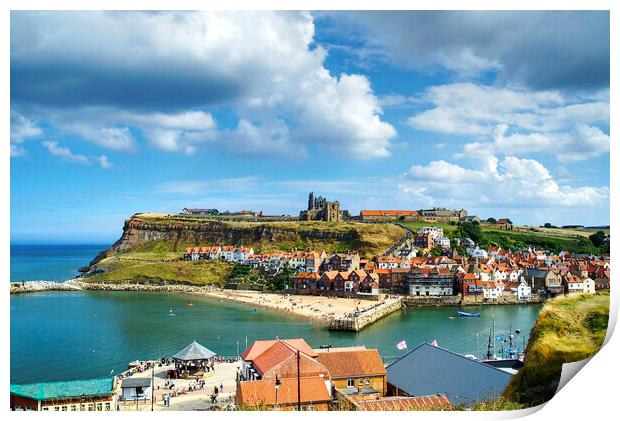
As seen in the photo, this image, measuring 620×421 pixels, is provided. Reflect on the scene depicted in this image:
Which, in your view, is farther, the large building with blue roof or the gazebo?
the gazebo

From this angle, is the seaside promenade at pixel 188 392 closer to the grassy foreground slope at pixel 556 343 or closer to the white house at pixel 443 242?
the grassy foreground slope at pixel 556 343

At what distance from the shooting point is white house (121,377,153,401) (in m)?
11.6

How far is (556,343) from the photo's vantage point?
24.1 ft

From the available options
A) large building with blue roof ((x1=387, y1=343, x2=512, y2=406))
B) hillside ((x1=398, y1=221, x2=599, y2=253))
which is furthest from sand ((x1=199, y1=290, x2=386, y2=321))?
hillside ((x1=398, y1=221, x2=599, y2=253))

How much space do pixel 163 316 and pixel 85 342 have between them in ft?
20.1

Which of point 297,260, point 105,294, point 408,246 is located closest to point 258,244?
point 297,260

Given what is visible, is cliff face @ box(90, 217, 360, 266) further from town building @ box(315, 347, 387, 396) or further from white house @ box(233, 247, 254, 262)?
town building @ box(315, 347, 387, 396)

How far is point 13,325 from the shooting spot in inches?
917

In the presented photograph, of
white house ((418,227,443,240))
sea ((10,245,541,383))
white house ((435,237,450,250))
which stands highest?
white house ((418,227,443,240))

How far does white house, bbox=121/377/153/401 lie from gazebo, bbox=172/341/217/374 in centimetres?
209

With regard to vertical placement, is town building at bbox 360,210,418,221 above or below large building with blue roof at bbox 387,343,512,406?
above

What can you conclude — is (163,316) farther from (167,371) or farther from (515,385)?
(515,385)

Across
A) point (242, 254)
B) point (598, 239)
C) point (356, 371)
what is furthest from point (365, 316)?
point (598, 239)

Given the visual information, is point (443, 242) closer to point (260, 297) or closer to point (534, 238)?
point (534, 238)
